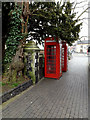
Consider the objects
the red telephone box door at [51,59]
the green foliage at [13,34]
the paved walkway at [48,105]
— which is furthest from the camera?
the red telephone box door at [51,59]

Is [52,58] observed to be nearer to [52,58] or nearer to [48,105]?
[52,58]

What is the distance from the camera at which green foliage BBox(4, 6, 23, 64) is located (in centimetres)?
482

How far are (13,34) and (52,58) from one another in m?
3.25

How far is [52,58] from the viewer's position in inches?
274

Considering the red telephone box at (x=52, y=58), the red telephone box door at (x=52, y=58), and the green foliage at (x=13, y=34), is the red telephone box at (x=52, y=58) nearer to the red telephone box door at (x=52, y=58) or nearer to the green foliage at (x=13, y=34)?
the red telephone box door at (x=52, y=58)

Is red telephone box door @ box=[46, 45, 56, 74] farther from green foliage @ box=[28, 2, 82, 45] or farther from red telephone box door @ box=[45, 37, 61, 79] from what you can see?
green foliage @ box=[28, 2, 82, 45]

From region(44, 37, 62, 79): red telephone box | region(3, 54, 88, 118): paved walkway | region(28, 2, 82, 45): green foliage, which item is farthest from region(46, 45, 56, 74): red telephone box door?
region(3, 54, 88, 118): paved walkway

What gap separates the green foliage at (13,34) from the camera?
4.82 meters

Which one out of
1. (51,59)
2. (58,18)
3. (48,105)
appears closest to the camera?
(48,105)

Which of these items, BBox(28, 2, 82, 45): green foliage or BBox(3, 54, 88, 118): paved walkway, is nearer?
BBox(3, 54, 88, 118): paved walkway

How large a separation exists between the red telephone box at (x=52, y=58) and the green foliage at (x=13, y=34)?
233 cm

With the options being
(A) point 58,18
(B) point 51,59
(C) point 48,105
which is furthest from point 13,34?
(C) point 48,105

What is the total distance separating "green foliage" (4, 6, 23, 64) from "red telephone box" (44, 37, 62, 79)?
2.33 metres

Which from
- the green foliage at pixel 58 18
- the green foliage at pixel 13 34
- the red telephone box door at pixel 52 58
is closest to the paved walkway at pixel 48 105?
the green foliage at pixel 13 34
